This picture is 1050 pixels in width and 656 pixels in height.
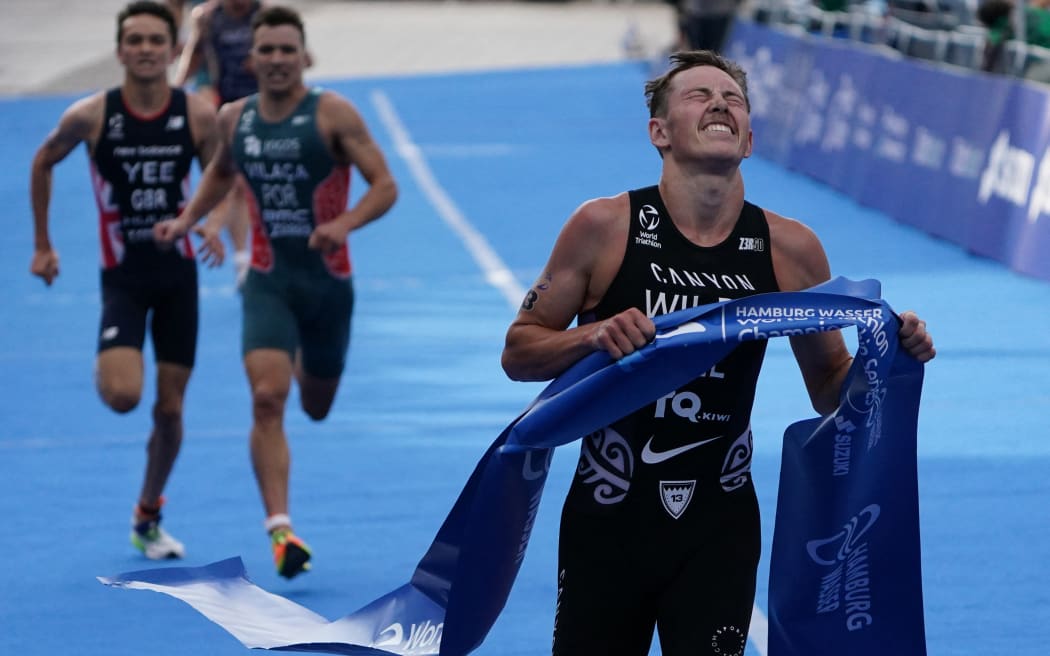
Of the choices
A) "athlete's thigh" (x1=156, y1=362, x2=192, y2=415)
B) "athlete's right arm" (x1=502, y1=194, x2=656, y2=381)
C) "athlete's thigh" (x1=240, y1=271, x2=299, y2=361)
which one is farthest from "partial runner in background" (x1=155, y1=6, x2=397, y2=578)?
"athlete's right arm" (x1=502, y1=194, x2=656, y2=381)

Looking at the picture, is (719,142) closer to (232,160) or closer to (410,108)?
(232,160)

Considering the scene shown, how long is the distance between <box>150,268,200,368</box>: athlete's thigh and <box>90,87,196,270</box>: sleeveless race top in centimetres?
16

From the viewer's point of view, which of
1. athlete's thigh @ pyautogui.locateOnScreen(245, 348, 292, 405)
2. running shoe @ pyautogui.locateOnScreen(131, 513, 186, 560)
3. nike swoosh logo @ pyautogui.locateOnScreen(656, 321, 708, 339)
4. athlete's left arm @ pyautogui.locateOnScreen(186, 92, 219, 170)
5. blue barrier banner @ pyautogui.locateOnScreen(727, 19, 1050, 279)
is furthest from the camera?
blue barrier banner @ pyautogui.locateOnScreen(727, 19, 1050, 279)

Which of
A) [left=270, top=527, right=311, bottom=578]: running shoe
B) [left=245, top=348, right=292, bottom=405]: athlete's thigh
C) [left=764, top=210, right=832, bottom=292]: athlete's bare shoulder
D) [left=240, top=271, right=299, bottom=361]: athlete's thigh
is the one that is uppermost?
[left=764, top=210, right=832, bottom=292]: athlete's bare shoulder

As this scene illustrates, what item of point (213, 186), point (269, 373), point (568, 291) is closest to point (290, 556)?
point (269, 373)

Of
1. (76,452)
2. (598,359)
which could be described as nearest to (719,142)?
(598,359)

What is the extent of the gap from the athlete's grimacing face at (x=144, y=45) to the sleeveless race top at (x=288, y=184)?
0.60m

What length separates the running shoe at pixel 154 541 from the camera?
27.7 ft

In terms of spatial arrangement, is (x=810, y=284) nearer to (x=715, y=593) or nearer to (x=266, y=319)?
(x=715, y=593)

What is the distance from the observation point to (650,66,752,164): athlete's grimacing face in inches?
188

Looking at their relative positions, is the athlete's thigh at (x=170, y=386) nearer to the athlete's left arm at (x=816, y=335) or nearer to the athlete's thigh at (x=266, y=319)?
the athlete's thigh at (x=266, y=319)

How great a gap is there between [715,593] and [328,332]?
416 cm

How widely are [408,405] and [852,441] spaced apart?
694 centimetres

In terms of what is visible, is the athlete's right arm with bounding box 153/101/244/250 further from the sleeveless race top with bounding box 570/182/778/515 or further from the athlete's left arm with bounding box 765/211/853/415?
the athlete's left arm with bounding box 765/211/853/415
